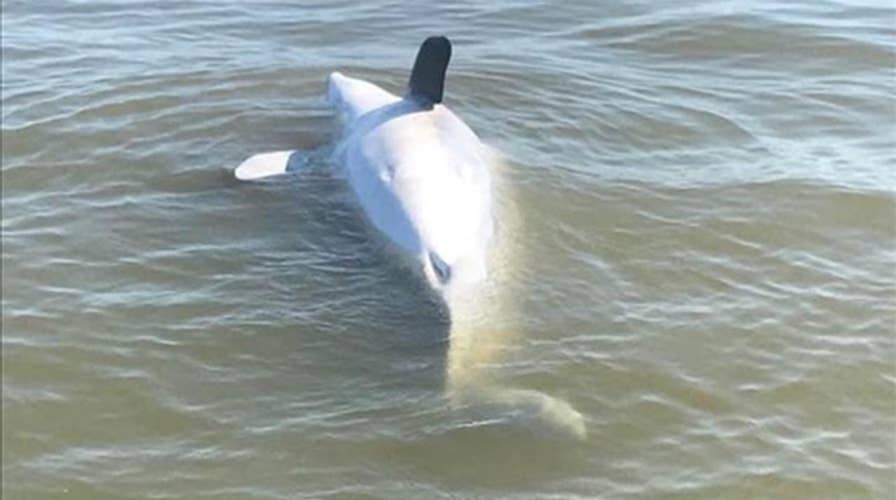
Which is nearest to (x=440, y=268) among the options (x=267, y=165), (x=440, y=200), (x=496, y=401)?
(x=440, y=200)

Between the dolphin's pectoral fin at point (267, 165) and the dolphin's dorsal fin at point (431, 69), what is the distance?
1335mm

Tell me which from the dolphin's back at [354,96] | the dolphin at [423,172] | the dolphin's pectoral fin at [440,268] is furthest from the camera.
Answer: the dolphin's back at [354,96]

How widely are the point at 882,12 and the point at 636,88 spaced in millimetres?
5704

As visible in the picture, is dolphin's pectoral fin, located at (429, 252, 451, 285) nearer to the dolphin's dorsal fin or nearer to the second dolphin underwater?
the second dolphin underwater

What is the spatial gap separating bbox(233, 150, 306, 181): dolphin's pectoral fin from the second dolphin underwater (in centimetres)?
1

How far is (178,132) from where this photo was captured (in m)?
13.5

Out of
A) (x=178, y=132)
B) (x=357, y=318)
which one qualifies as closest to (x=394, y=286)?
(x=357, y=318)

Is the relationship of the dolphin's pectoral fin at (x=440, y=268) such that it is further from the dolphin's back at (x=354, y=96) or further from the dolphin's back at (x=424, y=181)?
the dolphin's back at (x=354, y=96)

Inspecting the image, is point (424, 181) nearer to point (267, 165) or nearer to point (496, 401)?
point (267, 165)

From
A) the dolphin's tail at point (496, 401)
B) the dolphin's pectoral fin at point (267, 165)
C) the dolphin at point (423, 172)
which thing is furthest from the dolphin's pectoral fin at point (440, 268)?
the dolphin's pectoral fin at point (267, 165)

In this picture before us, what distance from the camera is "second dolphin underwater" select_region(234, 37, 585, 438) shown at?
30.6 feet

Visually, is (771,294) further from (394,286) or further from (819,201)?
(394,286)

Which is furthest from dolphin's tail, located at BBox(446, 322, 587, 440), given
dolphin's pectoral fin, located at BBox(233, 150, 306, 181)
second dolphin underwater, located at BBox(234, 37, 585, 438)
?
dolphin's pectoral fin, located at BBox(233, 150, 306, 181)

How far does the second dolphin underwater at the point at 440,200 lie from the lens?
9320 millimetres
